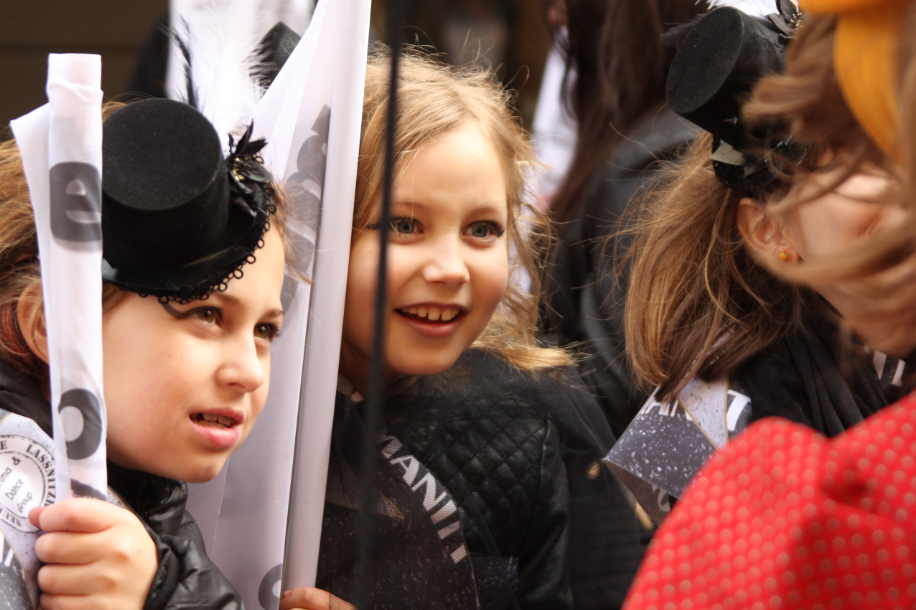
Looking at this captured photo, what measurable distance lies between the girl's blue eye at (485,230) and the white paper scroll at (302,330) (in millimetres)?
211

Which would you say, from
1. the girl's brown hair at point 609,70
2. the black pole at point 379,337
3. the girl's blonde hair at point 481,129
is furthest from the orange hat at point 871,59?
the girl's brown hair at point 609,70

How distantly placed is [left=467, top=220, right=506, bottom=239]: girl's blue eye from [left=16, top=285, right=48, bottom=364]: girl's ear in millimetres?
525

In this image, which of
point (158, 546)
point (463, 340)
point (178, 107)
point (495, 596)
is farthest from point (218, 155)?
point (495, 596)

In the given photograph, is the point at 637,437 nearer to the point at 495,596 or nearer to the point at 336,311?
the point at 495,596

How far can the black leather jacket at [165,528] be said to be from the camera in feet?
2.56

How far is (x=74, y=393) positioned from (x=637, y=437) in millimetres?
726

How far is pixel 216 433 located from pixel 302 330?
0.17m

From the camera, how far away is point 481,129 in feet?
3.81

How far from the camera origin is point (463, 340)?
115 cm

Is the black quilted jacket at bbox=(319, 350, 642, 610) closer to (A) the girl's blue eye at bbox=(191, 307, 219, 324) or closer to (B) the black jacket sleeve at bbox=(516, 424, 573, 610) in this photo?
(B) the black jacket sleeve at bbox=(516, 424, 573, 610)

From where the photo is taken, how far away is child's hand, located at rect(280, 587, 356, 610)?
953mm

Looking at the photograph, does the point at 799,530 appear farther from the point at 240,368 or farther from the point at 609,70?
the point at 609,70

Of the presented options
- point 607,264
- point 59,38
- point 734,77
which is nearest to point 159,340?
point 734,77

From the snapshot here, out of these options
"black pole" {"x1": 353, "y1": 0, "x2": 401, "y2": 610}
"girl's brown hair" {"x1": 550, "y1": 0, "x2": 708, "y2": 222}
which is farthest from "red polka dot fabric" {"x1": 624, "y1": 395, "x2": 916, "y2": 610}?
"girl's brown hair" {"x1": 550, "y1": 0, "x2": 708, "y2": 222}
